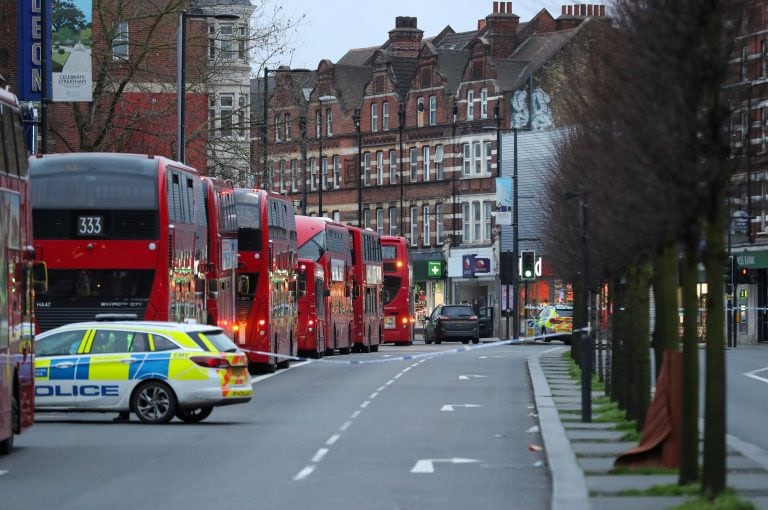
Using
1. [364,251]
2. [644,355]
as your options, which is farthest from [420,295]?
[644,355]

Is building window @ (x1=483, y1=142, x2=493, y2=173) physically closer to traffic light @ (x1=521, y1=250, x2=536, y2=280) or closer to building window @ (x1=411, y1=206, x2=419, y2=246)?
building window @ (x1=411, y1=206, x2=419, y2=246)

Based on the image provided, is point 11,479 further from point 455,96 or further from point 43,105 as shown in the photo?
point 455,96

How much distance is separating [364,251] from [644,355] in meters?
43.6

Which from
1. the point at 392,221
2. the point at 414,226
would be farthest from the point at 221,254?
the point at 392,221

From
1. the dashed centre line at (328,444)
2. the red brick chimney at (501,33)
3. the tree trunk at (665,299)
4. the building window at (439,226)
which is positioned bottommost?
the dashed centre line at (328,444)

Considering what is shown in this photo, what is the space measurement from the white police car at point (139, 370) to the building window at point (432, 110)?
82.1 metres

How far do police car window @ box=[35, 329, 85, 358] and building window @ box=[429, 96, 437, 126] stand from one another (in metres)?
82.2

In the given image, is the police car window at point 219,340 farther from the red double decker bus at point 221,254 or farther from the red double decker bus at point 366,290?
the red double decker bus at point 366,290

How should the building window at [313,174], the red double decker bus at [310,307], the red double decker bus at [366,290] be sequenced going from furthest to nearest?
the building window at [313,174] < the red double decker bus at [366,290] < the red double decker bus at [310,307]

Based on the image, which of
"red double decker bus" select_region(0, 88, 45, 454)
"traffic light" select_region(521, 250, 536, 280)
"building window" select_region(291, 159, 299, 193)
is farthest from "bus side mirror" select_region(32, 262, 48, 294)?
"building window" select_region(291, 159, 299, 193)

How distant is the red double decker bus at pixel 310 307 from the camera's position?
178 ft

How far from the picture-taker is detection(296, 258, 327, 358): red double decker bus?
178 feet

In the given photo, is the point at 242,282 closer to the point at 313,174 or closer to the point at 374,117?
the point at 374,117

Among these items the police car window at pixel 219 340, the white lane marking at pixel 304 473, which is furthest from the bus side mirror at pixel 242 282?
the white lane marking at pixel 304 473
